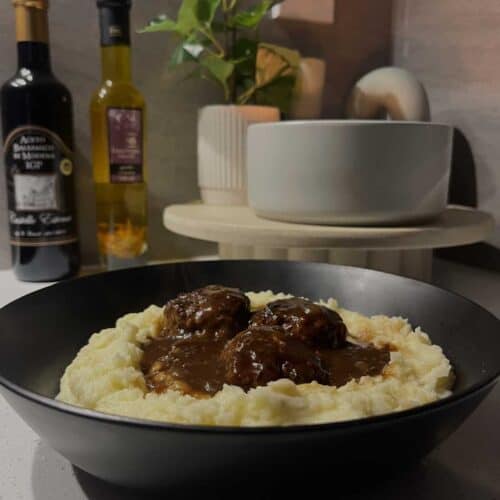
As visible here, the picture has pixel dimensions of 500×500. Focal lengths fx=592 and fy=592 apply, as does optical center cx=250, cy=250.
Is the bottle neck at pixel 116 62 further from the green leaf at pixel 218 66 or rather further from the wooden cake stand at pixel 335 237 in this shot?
the wooden cake stand at pixel 335 237

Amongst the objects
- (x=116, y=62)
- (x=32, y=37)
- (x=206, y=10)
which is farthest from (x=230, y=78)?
(x=32, y=37)

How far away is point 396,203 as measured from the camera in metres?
1.32

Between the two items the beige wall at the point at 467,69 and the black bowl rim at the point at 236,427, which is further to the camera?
the beige wall at the point at 467,69

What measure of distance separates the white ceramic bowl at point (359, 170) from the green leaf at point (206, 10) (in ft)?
1.42

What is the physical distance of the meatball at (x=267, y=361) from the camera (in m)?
0.75

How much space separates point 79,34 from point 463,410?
4.92ft

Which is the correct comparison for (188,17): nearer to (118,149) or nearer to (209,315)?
(118,149)

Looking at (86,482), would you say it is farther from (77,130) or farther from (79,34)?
(79,34)

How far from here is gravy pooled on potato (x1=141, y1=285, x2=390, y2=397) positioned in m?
0.76

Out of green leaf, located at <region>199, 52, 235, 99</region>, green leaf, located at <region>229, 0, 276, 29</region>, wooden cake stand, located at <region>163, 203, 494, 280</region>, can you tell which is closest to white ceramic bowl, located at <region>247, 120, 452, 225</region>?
wooden cake stand, located at <region>163, 203, 494, 280</region>

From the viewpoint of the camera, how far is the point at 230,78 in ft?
5.74

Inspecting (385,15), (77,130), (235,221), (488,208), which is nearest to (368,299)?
(235,221)

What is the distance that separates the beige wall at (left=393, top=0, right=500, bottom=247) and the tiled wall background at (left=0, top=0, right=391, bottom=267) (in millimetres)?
188

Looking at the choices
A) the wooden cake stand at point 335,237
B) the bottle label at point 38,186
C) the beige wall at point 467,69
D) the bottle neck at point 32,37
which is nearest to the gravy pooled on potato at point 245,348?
the wooden cake stand at point 335,237
